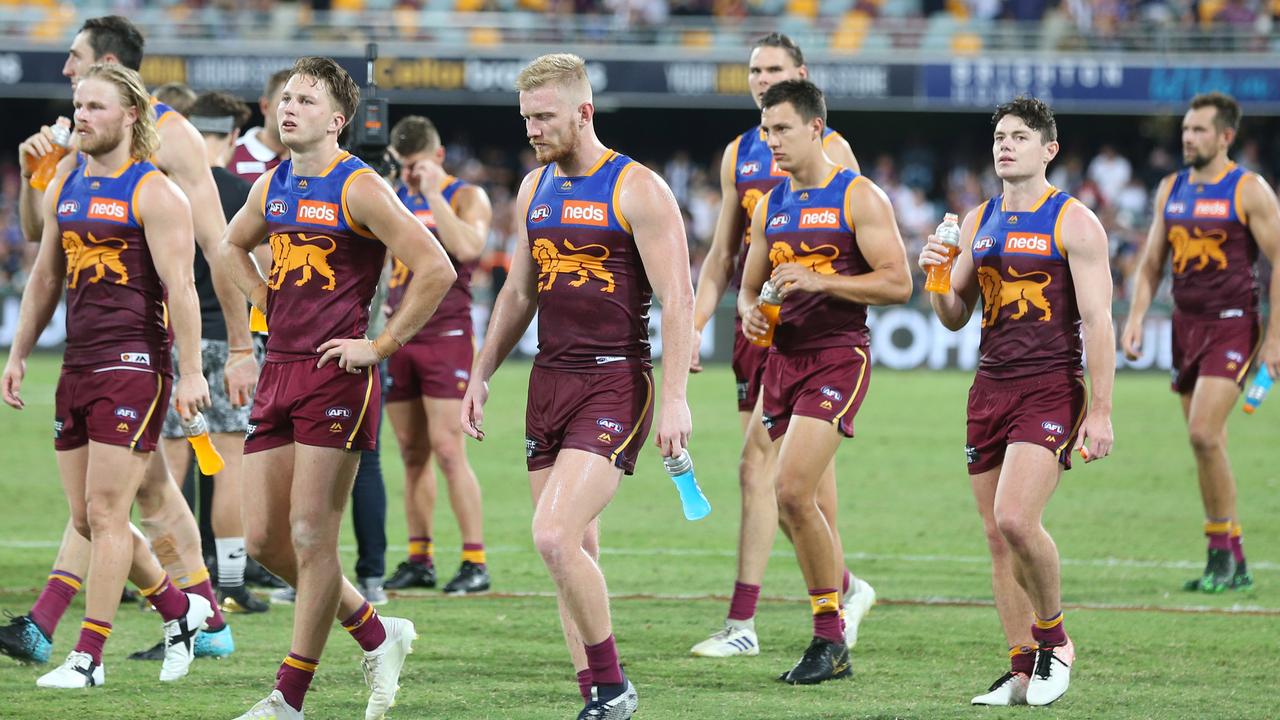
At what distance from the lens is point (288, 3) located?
2928 centimetres

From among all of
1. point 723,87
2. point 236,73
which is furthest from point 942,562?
point 236,73

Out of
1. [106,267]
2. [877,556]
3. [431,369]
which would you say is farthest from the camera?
[877,556]

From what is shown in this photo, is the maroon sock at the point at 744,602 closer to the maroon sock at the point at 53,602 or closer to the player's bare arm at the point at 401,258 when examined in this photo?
the player's bare arm at the point at 401,258

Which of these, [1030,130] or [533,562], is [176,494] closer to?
[533,562]

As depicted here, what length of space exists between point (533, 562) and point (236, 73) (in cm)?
1940

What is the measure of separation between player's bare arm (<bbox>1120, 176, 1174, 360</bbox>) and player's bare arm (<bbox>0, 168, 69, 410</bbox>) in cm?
598

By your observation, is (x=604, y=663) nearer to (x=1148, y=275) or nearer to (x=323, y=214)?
(x=323, y=214)

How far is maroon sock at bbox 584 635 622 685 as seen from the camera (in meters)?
5.82

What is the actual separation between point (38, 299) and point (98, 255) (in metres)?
0.43

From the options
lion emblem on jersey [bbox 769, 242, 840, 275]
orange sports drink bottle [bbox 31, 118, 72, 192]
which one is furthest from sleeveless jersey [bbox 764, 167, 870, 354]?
orange sports drink bottle [bbox 31, 118, 72, 192]

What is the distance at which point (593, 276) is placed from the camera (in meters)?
6.00

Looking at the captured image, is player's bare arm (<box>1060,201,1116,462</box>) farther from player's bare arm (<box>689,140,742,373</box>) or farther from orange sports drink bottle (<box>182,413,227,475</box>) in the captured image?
orange sports drink bottle (<box>182,413,227,475</box>)

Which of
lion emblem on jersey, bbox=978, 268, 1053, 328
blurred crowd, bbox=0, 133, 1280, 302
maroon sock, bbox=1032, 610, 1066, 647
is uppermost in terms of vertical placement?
blurred crowd, bbox=0, 133, 1280, 302

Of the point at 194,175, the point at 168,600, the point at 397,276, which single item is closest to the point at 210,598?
the point at 168,600
